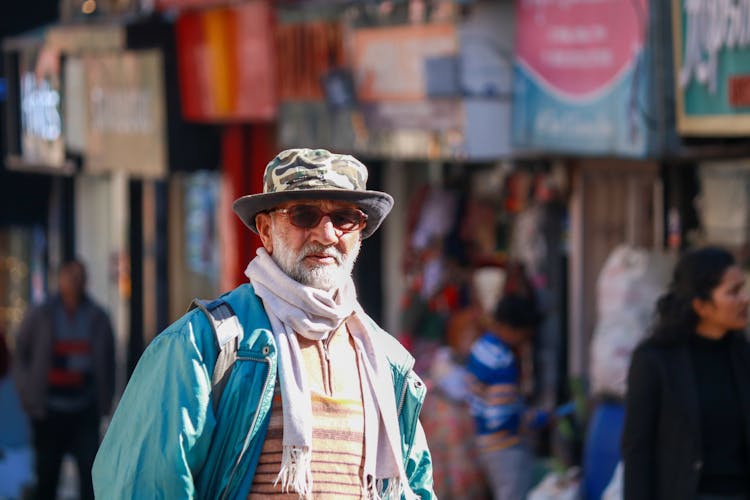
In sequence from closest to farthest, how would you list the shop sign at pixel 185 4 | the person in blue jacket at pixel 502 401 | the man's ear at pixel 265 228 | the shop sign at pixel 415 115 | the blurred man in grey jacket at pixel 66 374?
the man's ear at pixel 265 228 < the person in blue jacket at pixel 502 401 < the blurred man in grey jacket at pixel 66 374 < the shop sign at pixel 415 115 < the shop sign at pixel 185 4

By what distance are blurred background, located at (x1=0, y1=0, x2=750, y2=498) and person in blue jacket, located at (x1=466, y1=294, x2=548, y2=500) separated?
0.73ft

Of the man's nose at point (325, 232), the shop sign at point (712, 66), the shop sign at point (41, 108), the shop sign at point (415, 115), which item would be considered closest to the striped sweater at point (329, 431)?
the man's nose at point (325, 232)

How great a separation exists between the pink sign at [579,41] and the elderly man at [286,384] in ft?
14.1

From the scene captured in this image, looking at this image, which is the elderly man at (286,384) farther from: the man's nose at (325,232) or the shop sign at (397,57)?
the shop sign at (397,57)

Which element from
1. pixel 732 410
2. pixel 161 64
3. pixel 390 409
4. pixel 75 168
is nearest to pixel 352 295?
pixel 390 409

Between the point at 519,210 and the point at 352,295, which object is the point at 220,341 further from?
the point at 519,210

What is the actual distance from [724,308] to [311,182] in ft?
7.02

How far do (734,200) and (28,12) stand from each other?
12292mm

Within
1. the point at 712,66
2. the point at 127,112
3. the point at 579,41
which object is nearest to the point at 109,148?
the point at 127,112

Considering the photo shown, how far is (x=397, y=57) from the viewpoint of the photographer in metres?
11.1

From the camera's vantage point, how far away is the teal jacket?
154 inches

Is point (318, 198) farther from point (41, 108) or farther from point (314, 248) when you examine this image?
point (41, 108)

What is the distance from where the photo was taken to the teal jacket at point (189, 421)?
3920 millimetres

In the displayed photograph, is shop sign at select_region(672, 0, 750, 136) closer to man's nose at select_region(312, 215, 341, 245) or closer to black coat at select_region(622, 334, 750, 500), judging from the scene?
black coat at select_region(622, 334, 750, 500)
